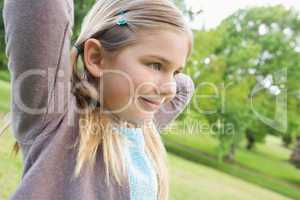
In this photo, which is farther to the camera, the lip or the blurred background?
the blurred background

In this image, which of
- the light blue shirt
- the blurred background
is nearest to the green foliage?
the blurred background

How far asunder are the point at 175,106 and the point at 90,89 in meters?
0.72

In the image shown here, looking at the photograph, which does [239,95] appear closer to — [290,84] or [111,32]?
[290,84]

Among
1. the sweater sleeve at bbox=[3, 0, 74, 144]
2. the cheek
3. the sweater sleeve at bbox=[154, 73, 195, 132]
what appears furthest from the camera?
the sweater sleeve at bbox=[154, 73, 195, 132]

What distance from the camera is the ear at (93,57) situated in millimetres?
988

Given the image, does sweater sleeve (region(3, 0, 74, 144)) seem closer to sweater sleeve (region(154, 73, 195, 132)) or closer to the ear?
the ear

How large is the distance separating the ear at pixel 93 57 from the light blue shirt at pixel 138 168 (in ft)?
0.66

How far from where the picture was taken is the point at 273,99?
17.6 metres

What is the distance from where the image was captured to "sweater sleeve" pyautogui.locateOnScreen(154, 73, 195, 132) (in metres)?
1.58

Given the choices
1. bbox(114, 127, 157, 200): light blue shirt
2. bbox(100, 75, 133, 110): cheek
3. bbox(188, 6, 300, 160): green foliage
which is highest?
bbox(188, 6, 300, 160): green foliage

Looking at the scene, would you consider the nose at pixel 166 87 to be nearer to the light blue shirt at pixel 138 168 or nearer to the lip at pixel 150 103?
the lip at pixel 150 103

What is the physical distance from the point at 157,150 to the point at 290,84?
18764 mm

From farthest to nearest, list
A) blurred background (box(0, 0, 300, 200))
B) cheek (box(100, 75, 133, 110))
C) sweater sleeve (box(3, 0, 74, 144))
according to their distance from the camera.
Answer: blurred background (box(0, 0, 300, 200))
cheek (box(100, 75, 133, 110))
sweater sleeve (box(3, 0, 74, 144))

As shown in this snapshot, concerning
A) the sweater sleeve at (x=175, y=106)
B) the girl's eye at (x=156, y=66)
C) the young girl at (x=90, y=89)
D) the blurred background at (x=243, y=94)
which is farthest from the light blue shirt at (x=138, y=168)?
the blurred background at (x=243, y=94)
